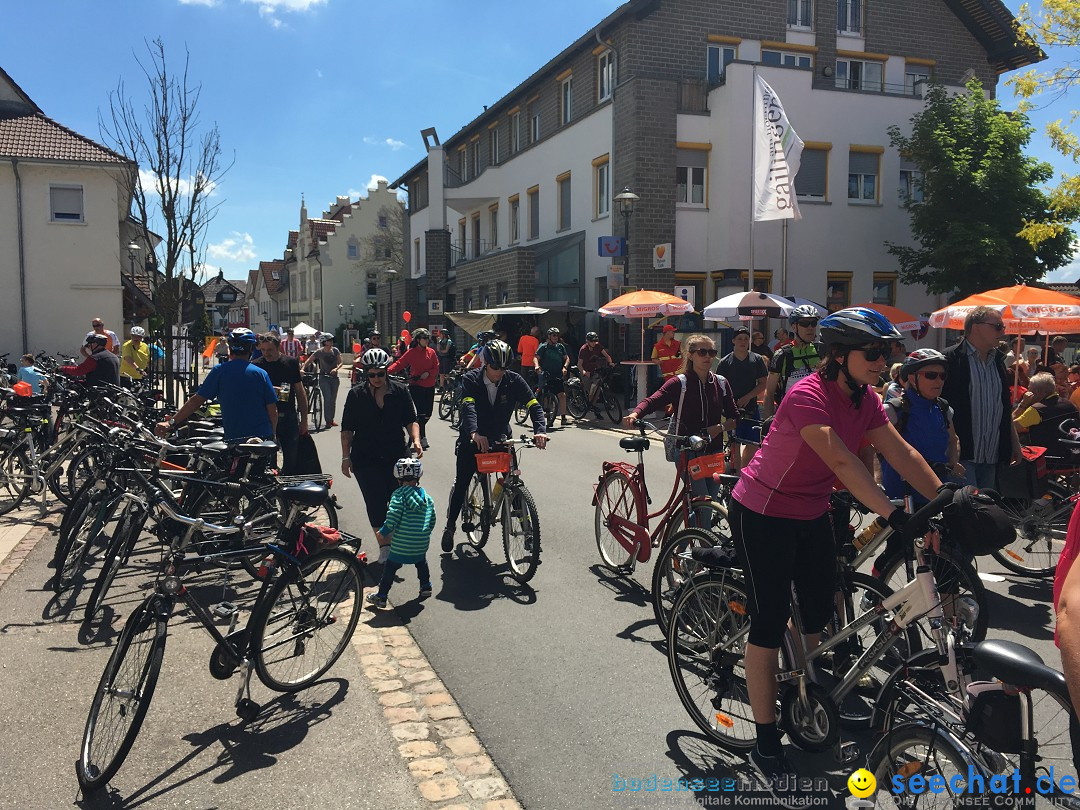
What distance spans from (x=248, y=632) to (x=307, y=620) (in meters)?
0.37

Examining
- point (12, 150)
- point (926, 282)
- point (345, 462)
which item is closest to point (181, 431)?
point (345, 462)

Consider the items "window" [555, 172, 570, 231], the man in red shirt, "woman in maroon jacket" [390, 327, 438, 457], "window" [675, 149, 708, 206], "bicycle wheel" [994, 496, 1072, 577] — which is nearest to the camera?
"bicycle wheel" [994, 496, 1072, 577]

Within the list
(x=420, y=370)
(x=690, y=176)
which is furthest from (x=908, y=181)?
(x=420, y=370)

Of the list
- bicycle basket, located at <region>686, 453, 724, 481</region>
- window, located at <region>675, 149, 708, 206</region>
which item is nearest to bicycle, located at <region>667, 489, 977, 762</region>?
bicycle basket, located at <region>686, 453, 724, 481</region>

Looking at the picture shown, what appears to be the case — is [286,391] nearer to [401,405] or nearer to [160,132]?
[401,405]

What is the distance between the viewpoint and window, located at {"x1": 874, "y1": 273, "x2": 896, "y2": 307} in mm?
24953

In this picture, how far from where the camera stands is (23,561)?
280 inches

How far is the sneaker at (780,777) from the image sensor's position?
3344 mm

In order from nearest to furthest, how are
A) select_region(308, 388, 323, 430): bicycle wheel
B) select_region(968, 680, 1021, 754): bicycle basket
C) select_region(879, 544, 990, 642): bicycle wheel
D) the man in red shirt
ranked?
select_region(968, 680, 1021, 754): bicycle basket, select_region(879, 544, 990, 642): bicycle wheel, the man in red shirt, select_region(308, 388, 323, 430): bicycle wheel

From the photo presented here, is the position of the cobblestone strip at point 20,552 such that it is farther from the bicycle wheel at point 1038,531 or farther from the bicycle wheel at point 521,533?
the bicycle wheel at point 1038,531

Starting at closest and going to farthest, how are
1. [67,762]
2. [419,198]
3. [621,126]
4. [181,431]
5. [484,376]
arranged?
[67,762] → [484,376] → [181,431] → [621,126] → [419,198]

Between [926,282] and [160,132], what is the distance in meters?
19.5

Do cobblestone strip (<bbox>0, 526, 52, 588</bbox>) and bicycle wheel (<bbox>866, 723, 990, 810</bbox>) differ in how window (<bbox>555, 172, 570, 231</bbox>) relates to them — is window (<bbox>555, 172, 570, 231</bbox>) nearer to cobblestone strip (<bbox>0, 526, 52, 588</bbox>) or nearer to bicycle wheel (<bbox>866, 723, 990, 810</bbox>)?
cobblestone strip (<bbox>0, 526, 52, 588</bbox>)

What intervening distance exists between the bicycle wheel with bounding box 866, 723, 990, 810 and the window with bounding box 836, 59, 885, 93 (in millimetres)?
26169
